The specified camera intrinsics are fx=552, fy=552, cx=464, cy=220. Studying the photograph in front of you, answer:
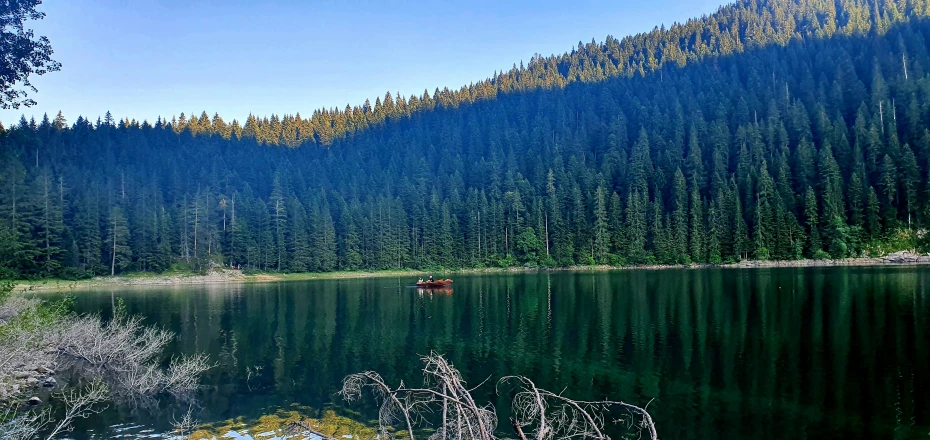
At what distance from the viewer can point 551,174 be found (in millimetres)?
132875

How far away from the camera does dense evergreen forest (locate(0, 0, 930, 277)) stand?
100 metres

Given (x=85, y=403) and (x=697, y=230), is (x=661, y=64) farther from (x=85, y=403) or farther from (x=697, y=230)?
(x=85, y=403)

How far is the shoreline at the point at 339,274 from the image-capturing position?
81688 millimetres

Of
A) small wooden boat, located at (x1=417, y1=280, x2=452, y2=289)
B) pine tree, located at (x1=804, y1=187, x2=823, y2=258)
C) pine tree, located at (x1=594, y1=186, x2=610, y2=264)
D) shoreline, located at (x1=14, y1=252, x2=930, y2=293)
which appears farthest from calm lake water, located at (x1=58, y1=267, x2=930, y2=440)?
pine tree, located at (x1=594, y1=186, x2=610, y2=264)

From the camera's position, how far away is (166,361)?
28172mm

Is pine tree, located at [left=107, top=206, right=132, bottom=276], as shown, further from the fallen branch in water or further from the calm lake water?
the fallen branch in water

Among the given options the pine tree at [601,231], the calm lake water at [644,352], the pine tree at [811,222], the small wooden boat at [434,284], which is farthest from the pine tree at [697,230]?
the small wooden boat at [434,284]

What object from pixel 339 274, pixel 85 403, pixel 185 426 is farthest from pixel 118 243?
pixel 185 426

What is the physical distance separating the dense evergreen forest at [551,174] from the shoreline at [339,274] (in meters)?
3.39

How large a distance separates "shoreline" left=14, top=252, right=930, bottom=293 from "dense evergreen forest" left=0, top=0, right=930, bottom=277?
3.39m

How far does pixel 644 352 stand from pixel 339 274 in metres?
92.2

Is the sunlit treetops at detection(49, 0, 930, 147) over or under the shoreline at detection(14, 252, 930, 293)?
over

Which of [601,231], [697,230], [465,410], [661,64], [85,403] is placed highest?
[661,64]

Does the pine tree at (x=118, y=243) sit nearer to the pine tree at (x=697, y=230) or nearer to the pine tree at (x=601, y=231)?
the pine tree at (x=601, y=231)
